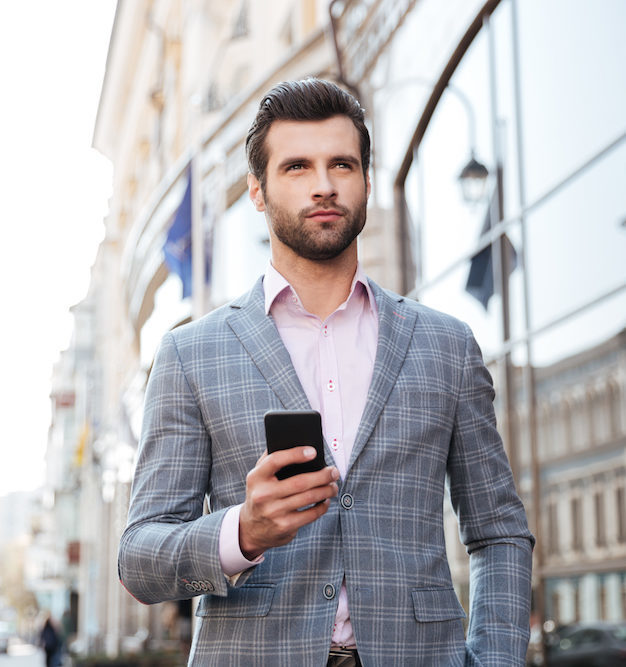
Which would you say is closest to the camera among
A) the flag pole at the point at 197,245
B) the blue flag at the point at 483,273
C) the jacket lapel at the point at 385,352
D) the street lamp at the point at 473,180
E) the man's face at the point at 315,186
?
the jacket lapel at the point at 385,352

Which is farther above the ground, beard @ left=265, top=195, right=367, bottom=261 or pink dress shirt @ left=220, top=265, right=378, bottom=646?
beard @ left=265, top=195, right=367, bottom=261

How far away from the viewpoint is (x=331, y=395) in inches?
102

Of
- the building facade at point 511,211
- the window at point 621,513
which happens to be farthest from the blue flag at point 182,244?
the window at point 621,513

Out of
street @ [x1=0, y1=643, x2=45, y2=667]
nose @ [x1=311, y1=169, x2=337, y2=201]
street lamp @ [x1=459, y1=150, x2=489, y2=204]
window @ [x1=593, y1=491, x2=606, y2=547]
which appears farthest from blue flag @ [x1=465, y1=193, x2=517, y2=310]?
street @ [x1=0, y1=643, x2=45, y2=667]

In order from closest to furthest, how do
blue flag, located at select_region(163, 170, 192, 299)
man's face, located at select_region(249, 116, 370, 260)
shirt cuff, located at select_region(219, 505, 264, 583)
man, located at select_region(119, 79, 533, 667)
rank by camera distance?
shirt cuff, located at select_region(219, 505, 264, 583) < man, located at select_region(119, 79, 533, 667) < man's face, located at select_region(249, 116, 370, 260) < blue flag, located at select_region(163, 170, 192, 299)

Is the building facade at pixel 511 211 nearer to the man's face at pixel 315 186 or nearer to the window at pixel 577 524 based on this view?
the window at pixel 577 524

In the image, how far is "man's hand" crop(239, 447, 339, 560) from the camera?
207 centimetres

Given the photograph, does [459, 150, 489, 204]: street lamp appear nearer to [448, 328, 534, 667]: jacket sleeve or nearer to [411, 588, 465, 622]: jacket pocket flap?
[448, 328, 534, 667]: jacket sleeve

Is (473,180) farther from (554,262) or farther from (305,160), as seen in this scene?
(305,160)

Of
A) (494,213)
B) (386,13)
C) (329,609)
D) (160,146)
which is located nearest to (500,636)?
(329,609)

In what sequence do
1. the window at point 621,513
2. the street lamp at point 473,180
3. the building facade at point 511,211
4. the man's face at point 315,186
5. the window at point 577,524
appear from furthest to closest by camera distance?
the street lamp at point 473,180
the window at point 577,524
the building facade at point 511,211
the window at point 621,513
the man's face at point 315,186

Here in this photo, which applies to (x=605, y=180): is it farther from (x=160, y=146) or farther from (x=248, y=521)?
(x=160, y=146)

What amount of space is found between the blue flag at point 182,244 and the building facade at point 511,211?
0.12 feet

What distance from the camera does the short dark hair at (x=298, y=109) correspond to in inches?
105
